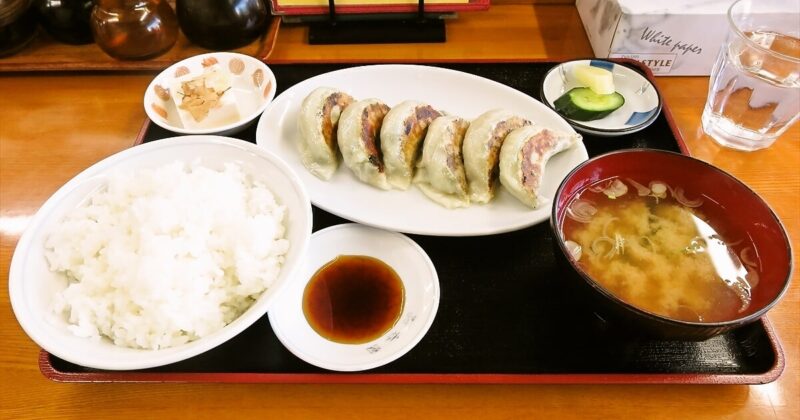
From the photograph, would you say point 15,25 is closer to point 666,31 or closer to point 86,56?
point 86,56

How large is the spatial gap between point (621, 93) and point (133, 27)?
2098mm

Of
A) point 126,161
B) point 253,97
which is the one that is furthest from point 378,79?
point 126,161

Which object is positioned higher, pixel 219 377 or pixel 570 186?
pixel 570 186

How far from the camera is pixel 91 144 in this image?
2.13 metres

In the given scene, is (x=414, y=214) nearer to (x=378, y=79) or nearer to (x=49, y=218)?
(x=378, y=79)

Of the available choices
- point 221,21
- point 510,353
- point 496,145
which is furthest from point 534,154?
point 221,21

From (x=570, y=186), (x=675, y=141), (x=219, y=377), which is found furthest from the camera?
(x=675, y=141)

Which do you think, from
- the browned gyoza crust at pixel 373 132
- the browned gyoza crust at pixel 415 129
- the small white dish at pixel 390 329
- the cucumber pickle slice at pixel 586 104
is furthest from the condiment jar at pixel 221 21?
the cucumber pickle slice at pixel 586 104

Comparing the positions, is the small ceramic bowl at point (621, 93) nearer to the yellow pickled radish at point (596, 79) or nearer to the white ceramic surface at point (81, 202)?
the yellow pickled radish at point (596, 79)

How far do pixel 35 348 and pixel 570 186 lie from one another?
5.25ft

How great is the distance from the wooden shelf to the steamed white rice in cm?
105

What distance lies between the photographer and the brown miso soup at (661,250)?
1328 millimetres

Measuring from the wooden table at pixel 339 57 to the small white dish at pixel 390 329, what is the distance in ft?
0.34

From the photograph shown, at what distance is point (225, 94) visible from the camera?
2088 millimetres
